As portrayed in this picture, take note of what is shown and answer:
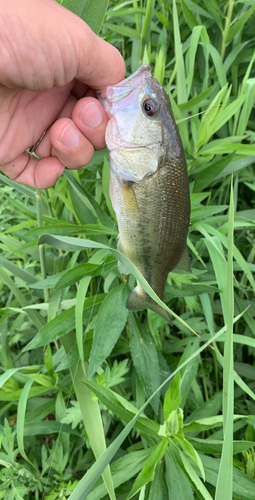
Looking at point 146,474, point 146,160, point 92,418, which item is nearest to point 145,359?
point 92,418

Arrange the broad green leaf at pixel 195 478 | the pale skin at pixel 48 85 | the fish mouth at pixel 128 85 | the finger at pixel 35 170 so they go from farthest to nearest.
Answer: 1. the finger at pixel 35 170
2. the fish mouth at pixel 128 85
3. the pale skin at pixel 48 85
4. the broad green leaf at pixel 195 478

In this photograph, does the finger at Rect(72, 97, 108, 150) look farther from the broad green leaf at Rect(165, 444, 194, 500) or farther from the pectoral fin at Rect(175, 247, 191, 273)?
the broad green leaf at Rect(165, 444, 194, 500)

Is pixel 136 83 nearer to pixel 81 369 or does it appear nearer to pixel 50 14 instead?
pixel 50 14

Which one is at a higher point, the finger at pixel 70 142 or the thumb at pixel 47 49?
the thumb at pixel 47 49

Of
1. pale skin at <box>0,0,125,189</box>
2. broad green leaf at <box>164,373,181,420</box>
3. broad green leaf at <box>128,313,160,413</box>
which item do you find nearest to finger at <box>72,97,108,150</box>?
pale skin at <box>0,0,125,189</box>

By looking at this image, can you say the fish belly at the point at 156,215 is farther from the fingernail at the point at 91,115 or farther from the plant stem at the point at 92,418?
the plant stem at the point at 92,418

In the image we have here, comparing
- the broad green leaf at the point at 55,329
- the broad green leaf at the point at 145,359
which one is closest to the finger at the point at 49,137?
the broad green leaf at the point at 55,329
